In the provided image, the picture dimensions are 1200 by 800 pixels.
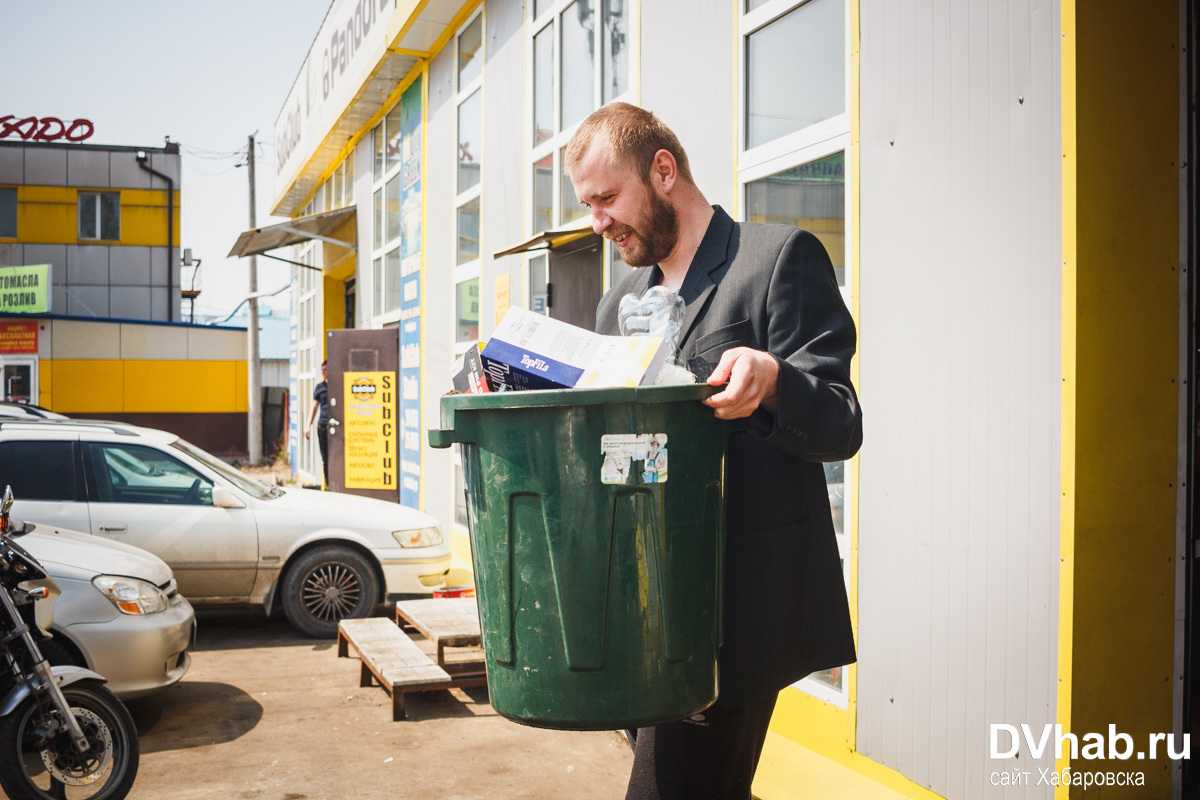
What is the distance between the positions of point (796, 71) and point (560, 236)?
2.66 m

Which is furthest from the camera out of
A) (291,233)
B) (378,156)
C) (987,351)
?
(291,233)

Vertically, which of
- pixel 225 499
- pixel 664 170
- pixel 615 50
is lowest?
pixel 225 499

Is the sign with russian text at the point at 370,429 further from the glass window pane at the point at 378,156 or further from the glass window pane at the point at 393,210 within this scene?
the glass window pane at the point at 378,156

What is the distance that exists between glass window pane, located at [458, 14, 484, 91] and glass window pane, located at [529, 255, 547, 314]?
2382 mm

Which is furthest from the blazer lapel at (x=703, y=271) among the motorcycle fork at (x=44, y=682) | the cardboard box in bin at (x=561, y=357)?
the motorcycle fork at (x=44, y=682)

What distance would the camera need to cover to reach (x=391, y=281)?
42.4ft

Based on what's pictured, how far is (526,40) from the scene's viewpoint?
802cm

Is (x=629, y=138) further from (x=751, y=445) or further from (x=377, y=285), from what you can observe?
(x=377, y=285)

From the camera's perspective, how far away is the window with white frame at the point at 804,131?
426cm

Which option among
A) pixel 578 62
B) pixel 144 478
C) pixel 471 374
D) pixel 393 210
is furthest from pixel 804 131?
pixel 393 210

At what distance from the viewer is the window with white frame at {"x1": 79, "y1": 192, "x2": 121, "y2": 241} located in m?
30.5

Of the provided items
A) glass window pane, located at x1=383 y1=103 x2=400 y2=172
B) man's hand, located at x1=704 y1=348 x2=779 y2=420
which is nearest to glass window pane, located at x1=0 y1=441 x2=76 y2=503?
man's hand, located at x1=704 y1=348 x2=779 y2=420

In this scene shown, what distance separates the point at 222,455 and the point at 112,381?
3308 millimetres

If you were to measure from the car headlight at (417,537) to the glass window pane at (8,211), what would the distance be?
1106 inches
